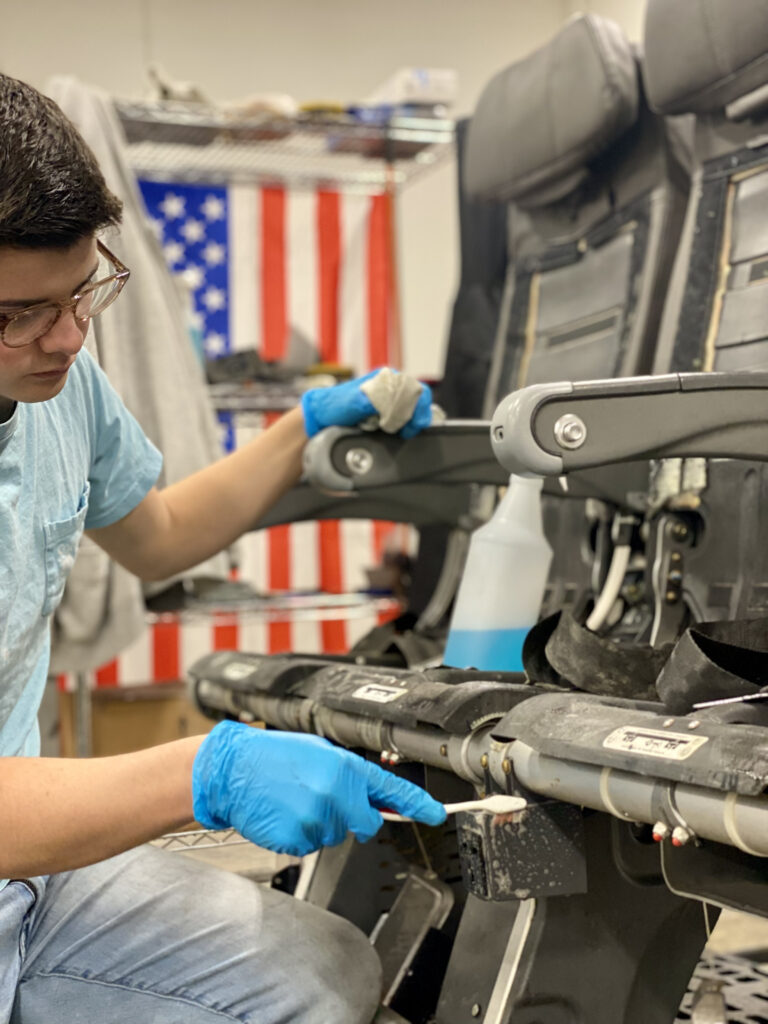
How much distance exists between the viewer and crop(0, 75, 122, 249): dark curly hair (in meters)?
0.90

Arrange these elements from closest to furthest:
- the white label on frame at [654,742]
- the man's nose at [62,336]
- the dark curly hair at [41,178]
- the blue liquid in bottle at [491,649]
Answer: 1. the white label on frame at [654,742]
2. the dark curly hair at [41,178]
3. the man's nose at [62,336]
4. the blue liquid in bottle at [491,649]

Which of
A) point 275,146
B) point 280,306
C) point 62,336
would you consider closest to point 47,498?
point 62,336

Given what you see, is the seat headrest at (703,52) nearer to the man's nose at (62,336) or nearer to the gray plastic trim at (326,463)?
the gray plastic trim at (326,463)

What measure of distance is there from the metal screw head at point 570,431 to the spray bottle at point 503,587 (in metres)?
0.33

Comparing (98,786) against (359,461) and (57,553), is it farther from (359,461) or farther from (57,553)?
(359,461)

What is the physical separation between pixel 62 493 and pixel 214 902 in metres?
0.44

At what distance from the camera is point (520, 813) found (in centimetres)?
96

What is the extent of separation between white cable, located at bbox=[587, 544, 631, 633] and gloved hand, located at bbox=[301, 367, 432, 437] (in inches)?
12.1

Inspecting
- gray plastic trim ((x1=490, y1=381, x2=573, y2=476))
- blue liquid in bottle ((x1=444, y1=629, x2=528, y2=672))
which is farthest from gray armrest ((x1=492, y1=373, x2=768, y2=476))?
blue liquid in bottle ((x1=444, y1=629, x2=528, y2=672))

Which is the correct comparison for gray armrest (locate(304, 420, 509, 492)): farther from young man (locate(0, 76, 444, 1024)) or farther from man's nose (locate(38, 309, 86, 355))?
man's nose (locate(38, 309, 86, 355))

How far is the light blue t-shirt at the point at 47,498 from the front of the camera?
1104 millimetres

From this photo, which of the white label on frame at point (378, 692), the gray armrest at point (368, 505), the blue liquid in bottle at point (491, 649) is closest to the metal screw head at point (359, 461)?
the gray armrest at point (368, 505)

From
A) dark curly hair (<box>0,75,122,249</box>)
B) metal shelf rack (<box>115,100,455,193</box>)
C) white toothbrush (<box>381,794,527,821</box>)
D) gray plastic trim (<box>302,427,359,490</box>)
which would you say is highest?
metal shelf rack (<box>115,100,455,193</box>)

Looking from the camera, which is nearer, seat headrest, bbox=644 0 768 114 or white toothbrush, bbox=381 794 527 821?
Result: white toothbrush, bbox=381 794 527 821
